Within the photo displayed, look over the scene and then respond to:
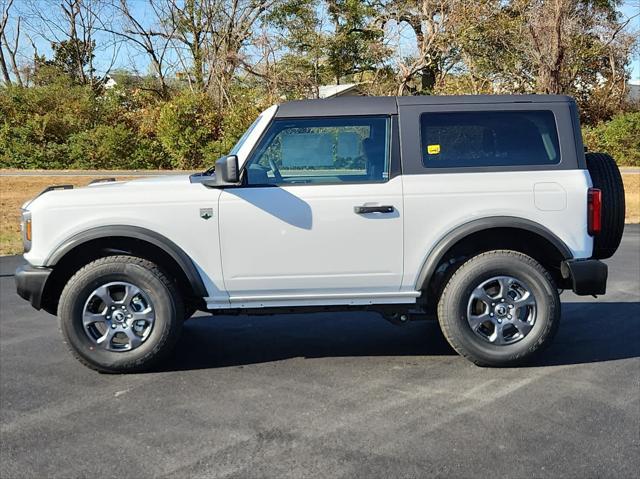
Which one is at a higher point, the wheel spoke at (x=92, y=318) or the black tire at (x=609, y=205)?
the black tire at (x=609, y=205)

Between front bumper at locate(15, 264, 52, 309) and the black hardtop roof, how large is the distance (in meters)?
2.00

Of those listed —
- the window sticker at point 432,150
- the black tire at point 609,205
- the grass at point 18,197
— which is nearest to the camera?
the window sticker at point 432,150

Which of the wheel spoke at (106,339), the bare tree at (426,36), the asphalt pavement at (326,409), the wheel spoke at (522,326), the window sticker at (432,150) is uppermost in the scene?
the bare tree at (426,36)

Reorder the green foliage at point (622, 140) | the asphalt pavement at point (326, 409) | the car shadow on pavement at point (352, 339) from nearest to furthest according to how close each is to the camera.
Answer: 1. the asphalt pavement at point (326, 409)
2. the car shadow on pavement at point (352, 339)
3. the green foliage at point (622, 140)

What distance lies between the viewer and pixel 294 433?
376cm

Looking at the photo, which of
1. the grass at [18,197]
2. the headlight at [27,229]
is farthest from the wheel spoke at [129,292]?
the grass at [18,197]

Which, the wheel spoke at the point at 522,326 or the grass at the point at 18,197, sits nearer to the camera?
the wheel spoke at the point at 522,326

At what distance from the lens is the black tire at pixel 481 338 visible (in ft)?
15.7

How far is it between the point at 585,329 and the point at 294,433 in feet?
10.8

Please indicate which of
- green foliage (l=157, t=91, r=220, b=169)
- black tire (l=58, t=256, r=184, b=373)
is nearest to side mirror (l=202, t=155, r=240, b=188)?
A: black tire (l=58, t=256, r=184, b=373)

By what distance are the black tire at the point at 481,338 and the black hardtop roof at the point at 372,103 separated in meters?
1.17

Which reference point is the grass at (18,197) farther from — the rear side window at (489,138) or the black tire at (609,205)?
the black tire at (609,205)

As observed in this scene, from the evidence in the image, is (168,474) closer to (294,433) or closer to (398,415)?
(294,433)

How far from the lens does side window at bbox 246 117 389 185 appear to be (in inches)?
191
